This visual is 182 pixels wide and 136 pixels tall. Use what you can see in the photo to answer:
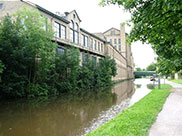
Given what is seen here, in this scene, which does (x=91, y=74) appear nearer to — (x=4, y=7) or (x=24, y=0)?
(x=24, y=0)

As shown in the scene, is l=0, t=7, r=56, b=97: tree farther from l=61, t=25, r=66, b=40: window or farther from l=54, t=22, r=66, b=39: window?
l=61, t=25, r=66, b=40: window

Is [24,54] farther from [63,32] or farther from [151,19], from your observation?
[151,19]

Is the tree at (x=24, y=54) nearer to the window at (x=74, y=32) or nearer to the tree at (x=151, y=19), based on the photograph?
the window at (x=74, y=32)

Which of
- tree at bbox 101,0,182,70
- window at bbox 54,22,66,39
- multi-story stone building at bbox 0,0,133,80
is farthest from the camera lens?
window at bbox 54,22,66,39

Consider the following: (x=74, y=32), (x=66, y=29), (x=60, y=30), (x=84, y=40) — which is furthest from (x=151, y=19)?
(x=84, y=40)

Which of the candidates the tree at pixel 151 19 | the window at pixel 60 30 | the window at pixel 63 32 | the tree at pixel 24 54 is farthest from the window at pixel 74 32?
the tree at pixel 151 19

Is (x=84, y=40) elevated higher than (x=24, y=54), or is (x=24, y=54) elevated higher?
(x=84, y=40)

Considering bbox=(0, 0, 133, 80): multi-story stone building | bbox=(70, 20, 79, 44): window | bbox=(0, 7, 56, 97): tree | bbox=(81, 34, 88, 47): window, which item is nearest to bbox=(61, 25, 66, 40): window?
bbox=(0, 0, 133, 80): multi-story stone building

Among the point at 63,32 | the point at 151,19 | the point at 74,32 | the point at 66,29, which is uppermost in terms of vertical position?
the point at 74,32

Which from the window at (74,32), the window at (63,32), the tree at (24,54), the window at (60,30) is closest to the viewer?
the tree at (24,54)

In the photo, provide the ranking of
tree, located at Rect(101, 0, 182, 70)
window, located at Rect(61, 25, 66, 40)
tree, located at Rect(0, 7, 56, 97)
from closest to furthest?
tree, located at Rect(101, 0, 182, 70)
tree, located at Rect(0, 7, 56, 97)
window, located at Rect(61, 25, 66, 40)

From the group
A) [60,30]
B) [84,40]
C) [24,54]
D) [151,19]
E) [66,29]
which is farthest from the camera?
[84,40]

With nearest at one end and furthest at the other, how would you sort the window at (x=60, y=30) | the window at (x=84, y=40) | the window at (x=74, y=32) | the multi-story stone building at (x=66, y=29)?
the multi-story stone building at (x=66, y=29), the window at (x=60, y=30), the window at (x=74, y=32), the window at (x=84, y=40)

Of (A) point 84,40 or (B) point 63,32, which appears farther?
(A) point 84,40
